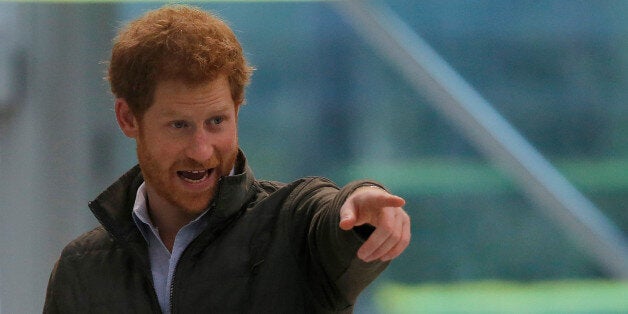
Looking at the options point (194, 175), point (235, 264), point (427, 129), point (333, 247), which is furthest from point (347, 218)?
point (427, 129)

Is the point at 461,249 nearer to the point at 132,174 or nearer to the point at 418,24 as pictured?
the point at 418,24

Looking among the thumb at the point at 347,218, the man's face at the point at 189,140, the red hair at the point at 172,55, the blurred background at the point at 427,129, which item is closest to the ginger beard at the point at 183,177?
the man's face at the point at 189,140

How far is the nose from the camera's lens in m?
1.94

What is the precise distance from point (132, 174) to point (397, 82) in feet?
8.43

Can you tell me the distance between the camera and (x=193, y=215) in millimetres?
2014

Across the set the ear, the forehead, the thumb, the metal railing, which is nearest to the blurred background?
the metal railing

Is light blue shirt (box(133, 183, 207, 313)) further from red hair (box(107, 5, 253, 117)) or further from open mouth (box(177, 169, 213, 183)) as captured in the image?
red hair (box(107, 5, 253, 117))

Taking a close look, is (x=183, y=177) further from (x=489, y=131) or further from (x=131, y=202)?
(x=489, y=131)

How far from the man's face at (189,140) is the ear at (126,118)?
0.04 m

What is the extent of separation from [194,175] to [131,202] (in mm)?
147

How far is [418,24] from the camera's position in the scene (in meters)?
4.59

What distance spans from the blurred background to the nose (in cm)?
258

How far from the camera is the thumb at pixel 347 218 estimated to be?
1.63 meters

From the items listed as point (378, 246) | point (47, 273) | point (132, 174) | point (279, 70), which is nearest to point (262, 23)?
point (279, 70)
